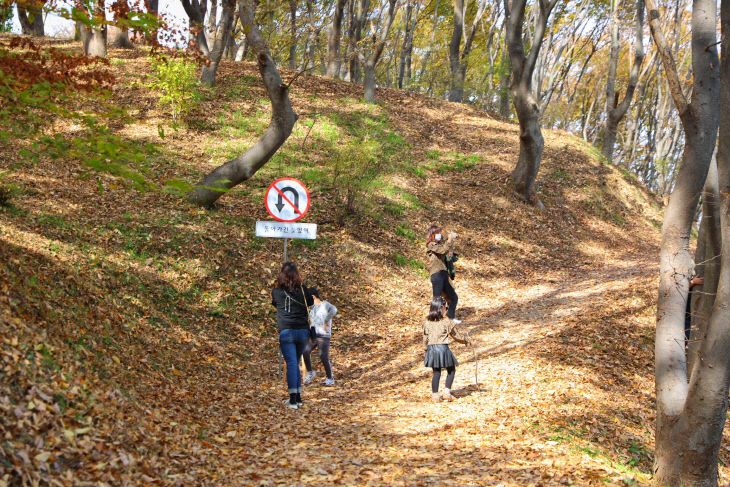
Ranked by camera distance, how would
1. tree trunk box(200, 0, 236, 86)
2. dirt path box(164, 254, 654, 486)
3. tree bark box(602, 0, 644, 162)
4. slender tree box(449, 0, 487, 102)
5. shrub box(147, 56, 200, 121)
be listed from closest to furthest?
dirt path box(164, 254, 654, 486)
shrub box(147, 56, 200, 121)
tree trunk box(200, 0, 236, 86)
tree bark box(602, 0, 644, 162)
slender tree box(449, 0, 487, 102)

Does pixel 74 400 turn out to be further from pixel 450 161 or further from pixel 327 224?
pixel 450 161

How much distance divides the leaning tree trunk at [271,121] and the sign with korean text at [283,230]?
11.0 ft

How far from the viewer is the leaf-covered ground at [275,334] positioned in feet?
Result: 16.1

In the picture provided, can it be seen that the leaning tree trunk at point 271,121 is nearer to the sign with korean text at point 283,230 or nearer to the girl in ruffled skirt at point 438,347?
the sign with korean text at point 283,230

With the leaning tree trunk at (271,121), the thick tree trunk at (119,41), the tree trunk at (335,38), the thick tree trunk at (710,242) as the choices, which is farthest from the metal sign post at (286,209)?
the thick tree trunk at (119,41)

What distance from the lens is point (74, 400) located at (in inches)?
187

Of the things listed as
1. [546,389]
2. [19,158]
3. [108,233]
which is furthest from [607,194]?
[19,158]

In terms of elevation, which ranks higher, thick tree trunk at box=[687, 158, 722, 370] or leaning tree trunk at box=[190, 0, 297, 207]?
leaning tree trunk at box=[190, 0, 297, 207]

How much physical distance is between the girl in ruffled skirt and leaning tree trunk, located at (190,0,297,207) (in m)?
5.56

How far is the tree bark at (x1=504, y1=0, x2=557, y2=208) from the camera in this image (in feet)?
51.1

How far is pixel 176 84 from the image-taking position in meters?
15.6

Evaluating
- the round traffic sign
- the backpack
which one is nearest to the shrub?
the round traffic sign

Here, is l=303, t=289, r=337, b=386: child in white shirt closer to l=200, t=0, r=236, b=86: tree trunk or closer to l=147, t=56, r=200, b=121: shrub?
l=147, t=56, r=200, b=121: shrub

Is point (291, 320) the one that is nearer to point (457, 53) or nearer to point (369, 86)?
point (369, 86)
